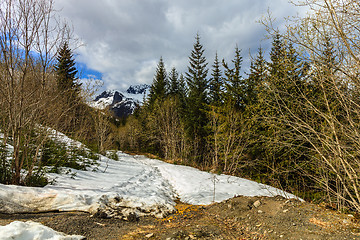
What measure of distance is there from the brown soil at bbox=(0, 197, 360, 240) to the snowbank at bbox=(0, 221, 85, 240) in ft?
1.24

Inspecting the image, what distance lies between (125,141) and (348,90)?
→ 31.3m

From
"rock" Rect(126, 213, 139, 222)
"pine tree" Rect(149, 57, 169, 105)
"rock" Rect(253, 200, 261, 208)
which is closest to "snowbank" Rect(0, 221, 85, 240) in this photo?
"rock" Rect(126, 213, 139, 222)

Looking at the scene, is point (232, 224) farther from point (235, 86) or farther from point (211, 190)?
point (235, 86)

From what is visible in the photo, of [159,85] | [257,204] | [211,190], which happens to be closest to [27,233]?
[257,204]

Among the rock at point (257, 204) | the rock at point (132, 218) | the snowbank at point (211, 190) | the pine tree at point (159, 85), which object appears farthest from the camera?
the pine tree at point (159, 85)

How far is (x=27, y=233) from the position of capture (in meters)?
2.05

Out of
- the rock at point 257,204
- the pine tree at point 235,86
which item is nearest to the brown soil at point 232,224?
the rock at point 257,204

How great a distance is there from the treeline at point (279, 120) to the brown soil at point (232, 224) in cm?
54

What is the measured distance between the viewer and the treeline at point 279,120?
10.4ft

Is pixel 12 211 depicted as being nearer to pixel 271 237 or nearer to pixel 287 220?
pixel 271 237

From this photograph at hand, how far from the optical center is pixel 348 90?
3.14 m

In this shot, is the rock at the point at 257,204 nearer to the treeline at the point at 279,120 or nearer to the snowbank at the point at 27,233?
the treeline at the point at 279,120

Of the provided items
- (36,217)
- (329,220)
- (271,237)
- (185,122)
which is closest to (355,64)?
(329,220)

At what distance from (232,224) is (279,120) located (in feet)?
7.70
